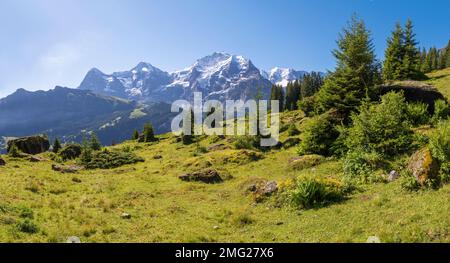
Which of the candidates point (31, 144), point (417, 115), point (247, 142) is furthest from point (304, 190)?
point (31, 144)

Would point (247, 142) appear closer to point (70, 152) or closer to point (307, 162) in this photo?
point (307, 162)

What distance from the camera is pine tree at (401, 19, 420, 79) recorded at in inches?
2270

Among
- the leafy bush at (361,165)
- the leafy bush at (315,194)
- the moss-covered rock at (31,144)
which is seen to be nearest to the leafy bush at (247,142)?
the leafy bush at (361,165)

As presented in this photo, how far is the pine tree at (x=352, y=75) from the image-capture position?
117 ft

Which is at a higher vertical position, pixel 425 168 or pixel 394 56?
pixel 394 56

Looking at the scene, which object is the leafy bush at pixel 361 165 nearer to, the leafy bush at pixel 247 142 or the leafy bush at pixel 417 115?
the leafy bush at pixel 417 115

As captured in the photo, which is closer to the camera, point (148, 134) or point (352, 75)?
point (352, 75)

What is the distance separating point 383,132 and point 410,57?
4330 centimetres

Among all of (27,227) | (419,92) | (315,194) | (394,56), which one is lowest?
(27,227)

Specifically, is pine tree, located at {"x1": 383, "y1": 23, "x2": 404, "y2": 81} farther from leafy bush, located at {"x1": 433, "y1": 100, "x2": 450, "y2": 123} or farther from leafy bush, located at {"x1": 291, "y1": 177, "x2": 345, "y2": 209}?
leafy bush, located at {"x1": 291, "y1": 177, "x2": 345, "y2": 209}

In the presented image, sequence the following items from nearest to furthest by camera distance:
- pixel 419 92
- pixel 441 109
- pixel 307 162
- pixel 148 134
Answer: pixel 307 162 < pixel 441 109 < pixel 419 92 < pixel 148 134

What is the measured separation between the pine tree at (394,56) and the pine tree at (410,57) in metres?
1.05

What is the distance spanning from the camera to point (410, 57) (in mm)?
60188
